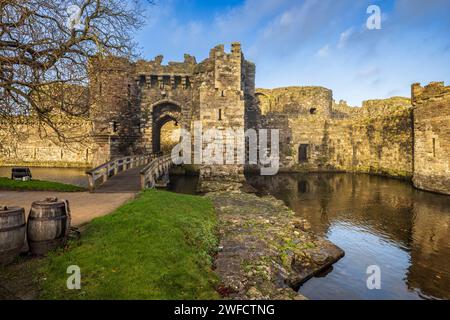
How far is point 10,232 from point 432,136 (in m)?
19.6

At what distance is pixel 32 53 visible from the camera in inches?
272

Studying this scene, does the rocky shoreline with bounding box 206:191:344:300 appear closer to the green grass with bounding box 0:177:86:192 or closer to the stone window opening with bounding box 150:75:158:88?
the green grass with bounding box 0:177:86:192

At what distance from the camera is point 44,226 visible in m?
5.12

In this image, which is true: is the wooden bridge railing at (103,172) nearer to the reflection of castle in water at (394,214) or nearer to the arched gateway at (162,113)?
the arched gateway at (162,113)

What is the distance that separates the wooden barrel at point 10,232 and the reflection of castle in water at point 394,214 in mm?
7777

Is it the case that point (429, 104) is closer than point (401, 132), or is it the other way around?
point (429, 104)

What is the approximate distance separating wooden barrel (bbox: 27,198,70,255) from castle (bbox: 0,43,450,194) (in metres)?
4.10

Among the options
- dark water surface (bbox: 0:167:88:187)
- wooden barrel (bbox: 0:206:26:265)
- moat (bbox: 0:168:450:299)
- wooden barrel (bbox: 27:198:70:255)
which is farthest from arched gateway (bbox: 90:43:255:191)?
wooden barrel (bbox: 0:206:26:265)

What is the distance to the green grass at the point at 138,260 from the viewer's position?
4230 millimetres

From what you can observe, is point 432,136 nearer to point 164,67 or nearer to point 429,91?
point 429,91

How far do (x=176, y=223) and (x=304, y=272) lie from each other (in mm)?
3381

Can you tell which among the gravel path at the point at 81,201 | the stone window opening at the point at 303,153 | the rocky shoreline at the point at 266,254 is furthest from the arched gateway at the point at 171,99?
the rocky shoreline at the point at 266,254

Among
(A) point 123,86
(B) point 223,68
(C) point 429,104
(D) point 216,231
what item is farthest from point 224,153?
(C) point 429,104

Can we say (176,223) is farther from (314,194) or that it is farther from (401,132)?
(401,132)
